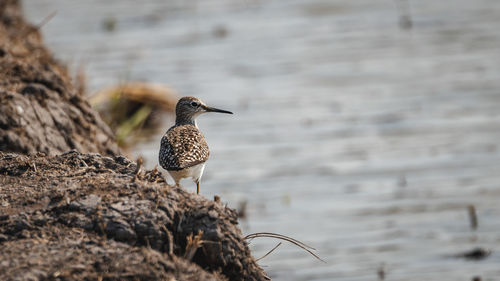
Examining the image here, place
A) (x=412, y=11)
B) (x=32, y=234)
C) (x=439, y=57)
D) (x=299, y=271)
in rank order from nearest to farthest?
(x=32, y=234) → (x=299, y=271) → (x=439, y=57) → (x=412, y=11)

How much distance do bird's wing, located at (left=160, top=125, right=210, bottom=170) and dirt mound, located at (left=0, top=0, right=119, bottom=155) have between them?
60.9 inches

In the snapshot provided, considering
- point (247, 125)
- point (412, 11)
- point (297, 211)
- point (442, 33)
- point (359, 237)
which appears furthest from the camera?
point (412, 11)

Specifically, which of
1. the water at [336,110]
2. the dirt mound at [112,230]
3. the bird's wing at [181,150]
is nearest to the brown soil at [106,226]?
the dirt mound at [112,230]

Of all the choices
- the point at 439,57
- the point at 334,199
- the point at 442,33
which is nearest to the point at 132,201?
the point at 334,199

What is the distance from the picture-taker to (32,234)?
5410mm

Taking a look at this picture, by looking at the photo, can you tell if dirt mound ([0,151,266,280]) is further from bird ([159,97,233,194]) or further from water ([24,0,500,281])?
water ([24,0,500,281])

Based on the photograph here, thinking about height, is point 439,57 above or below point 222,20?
below

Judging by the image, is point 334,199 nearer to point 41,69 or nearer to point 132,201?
point 41,69

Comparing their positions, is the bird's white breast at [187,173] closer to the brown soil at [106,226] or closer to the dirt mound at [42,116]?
the brown soil at [106,226]

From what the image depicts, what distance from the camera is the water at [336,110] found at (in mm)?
11562

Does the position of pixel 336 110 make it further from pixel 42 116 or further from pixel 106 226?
pixel 106 226

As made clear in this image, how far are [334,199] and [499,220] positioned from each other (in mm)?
2189

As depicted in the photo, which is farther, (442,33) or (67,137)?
(442,33)

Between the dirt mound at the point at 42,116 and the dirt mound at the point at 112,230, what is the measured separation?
110 inches
